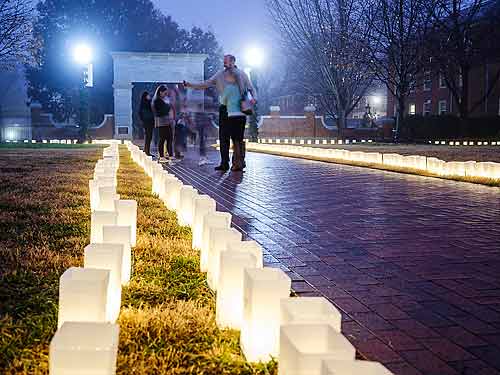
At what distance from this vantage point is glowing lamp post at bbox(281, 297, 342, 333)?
1.90 meters

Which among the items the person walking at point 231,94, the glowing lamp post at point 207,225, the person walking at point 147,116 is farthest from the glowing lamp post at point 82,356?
the person walking at point 147,116

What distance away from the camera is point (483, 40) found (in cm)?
3259

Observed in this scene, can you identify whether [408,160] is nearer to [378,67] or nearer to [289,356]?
[289,356]

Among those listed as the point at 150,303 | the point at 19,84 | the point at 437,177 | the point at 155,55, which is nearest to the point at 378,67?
the point at 155,55

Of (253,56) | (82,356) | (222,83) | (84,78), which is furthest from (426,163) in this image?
(84,78)

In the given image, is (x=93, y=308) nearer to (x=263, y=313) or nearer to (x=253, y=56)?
(x=263, y=313)

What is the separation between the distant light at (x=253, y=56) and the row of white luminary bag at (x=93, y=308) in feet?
75.7

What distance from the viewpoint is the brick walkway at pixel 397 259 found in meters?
2.45

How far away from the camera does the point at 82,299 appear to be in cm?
205

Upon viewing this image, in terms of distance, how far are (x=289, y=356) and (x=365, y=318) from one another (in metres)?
1.19

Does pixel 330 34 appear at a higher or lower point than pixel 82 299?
higher

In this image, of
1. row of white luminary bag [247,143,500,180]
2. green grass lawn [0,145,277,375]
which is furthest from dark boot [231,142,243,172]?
green grass lawn [0,145,277,375]

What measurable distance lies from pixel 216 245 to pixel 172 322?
22.9 inches

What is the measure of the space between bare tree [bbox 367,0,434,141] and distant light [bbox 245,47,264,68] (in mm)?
8147
